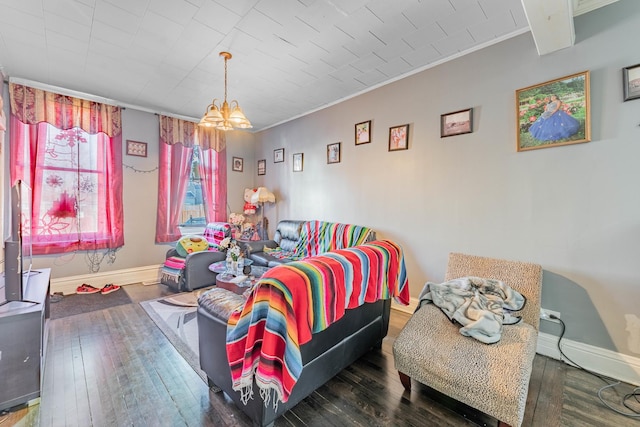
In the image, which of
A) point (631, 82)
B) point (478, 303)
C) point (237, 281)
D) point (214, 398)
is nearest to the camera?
point (214, 398)

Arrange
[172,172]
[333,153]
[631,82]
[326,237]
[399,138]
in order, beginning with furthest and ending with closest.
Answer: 1. [172,172]
2. [333,153]
3. [326,237]
4. [399,138]
5. [631,82]

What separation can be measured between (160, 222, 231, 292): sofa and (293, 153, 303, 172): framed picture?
1.75 metres

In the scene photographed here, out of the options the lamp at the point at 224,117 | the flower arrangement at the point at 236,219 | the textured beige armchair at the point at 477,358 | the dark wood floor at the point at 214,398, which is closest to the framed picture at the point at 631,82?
the textured beige armchair at the point at 477,358

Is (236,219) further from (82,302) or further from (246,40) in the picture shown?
(246,40)

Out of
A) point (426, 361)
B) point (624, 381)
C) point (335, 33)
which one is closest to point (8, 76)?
point (335, 33)

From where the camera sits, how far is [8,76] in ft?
A: 9.89

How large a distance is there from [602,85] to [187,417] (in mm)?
3501

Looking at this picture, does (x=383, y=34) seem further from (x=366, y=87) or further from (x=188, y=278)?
(x=188, y=278)

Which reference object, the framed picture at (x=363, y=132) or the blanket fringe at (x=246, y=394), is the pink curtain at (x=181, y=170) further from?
the blanket fringe at (x=246, y=394)

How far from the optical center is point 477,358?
5.01ft

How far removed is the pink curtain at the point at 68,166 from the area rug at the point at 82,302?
0.64 m

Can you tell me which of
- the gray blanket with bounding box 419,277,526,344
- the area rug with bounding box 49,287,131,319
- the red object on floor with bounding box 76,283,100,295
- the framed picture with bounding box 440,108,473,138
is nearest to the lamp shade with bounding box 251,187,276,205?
Result: the area rug with bounding box 49,287,131,319

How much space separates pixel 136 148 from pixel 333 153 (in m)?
2.92

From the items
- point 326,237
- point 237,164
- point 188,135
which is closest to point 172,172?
point 188,135
